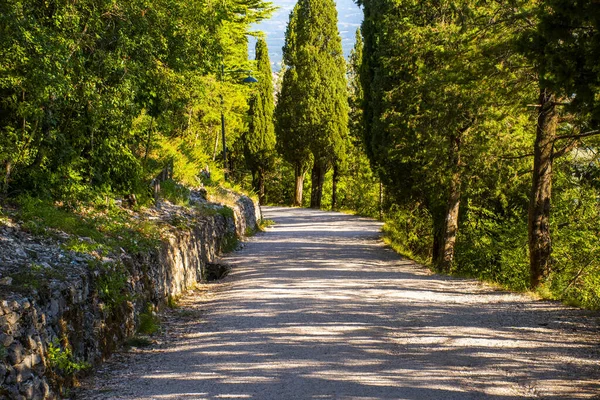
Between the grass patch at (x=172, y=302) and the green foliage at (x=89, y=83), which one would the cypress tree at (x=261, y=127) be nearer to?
the green foliage at (x=89, y=83)

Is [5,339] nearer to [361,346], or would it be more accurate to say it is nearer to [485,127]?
[361,346]

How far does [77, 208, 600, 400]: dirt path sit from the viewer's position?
18.9 ft

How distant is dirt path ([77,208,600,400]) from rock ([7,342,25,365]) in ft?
3.03

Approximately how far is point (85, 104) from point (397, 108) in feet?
34.5

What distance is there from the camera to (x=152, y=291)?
9.03 metres

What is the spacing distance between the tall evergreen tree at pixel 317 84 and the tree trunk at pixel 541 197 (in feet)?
89.7

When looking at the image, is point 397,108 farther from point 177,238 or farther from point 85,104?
point 85,104

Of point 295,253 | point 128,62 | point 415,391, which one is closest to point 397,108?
point 295,253

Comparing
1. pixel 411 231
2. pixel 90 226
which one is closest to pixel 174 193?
pixel 90 226

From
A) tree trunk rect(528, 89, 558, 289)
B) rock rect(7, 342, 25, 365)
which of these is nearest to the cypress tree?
tree trunk rect(528, 89, 558, 289)

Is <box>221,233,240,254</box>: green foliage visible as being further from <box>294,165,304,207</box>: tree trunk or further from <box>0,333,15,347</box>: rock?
<box>294,165,304,207</box>: tree trunk

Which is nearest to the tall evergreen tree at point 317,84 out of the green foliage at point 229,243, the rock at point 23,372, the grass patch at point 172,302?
the green foliage at point 229,243

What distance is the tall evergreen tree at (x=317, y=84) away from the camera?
128ft

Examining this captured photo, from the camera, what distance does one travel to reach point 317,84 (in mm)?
39469
